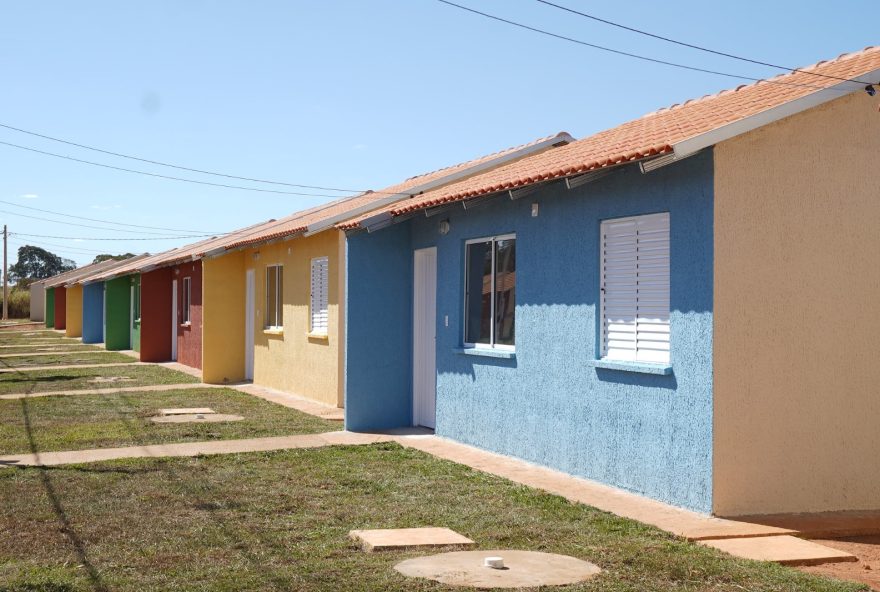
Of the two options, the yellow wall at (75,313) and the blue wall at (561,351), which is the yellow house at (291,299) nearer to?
the blue wall at (561,351)

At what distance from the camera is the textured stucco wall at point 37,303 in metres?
81.5

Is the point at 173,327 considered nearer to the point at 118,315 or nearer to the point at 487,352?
the point at 118,315

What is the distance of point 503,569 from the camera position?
260 inches

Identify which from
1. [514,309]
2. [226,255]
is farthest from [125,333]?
[514,309]

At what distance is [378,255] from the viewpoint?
1450 cm

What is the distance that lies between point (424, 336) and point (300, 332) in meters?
5.39

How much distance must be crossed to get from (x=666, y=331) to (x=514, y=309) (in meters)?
2.82

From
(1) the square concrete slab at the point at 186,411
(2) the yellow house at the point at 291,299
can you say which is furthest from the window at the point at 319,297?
(1) the square concrete slab at the point at 186,411

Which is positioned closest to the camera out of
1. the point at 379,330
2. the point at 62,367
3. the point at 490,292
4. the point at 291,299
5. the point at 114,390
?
the point at 490,292

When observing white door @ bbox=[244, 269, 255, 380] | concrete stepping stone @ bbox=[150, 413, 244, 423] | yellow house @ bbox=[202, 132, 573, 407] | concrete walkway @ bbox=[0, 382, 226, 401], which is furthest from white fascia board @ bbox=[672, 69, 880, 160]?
white door @ bbox=[244, 269, 255, 380]

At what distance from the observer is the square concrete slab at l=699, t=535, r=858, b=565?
7039mm

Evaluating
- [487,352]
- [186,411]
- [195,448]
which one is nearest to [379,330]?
[487,352]

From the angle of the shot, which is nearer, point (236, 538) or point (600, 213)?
point (236, 538)

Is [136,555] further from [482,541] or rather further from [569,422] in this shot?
[569,422]
